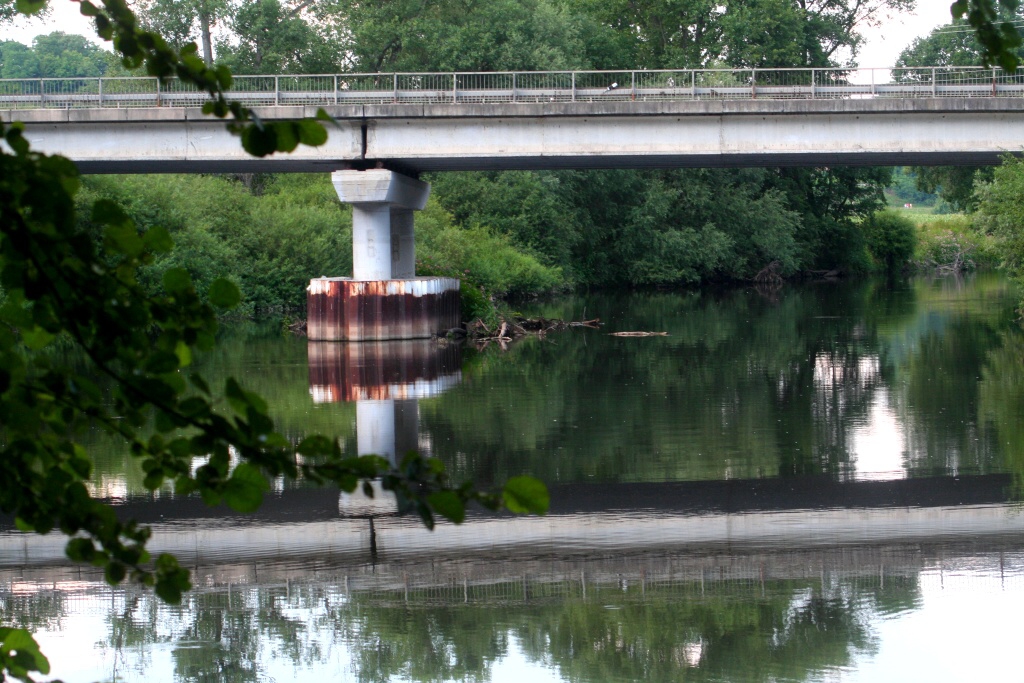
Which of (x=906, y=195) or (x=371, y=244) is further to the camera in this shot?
(x=906, y=195)

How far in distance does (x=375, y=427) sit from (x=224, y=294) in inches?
554

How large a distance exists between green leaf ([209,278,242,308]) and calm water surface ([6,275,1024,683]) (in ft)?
16.5

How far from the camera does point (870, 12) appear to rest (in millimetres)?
72688

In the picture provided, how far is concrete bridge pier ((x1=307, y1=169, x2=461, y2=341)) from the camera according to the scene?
3209cm

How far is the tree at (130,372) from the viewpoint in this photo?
2.51 m

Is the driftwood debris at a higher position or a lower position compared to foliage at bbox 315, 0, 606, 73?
lower

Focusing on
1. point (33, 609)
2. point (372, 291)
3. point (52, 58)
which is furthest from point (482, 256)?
point (52, 58)

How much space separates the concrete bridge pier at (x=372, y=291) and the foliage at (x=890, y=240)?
4866 centimetres

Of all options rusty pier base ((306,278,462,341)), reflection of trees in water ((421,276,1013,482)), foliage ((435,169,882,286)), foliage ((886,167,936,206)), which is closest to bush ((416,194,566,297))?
foliage ((435,169,882,286))

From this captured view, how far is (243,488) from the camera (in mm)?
2705

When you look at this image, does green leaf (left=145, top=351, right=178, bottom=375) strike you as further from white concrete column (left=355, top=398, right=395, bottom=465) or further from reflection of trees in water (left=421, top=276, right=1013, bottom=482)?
white concrete column (left=355, top=398, right=395, bottom=465)

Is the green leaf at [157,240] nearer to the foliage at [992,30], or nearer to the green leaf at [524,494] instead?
the green leaf at [524,494]

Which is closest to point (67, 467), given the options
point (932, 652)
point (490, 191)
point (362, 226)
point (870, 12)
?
point (932, 652)

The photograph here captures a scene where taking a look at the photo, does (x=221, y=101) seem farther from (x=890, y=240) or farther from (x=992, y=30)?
(x=890, y=240)
